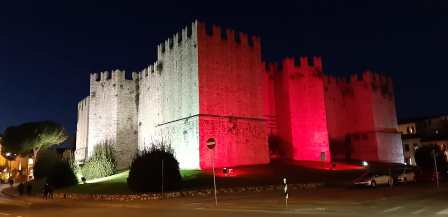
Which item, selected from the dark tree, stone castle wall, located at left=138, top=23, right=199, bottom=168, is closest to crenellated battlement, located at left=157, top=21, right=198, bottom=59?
stone castle wall, located at left=138, top=23, right=199, bottom=168

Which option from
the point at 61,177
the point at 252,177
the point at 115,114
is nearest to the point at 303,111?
the point at 252,177

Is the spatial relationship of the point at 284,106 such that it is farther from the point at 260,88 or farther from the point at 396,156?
the point at 396,156

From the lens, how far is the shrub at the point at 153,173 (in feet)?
70.7

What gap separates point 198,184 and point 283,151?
1732 centimetres

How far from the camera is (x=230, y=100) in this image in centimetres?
3278

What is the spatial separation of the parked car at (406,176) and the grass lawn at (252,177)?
3.39m

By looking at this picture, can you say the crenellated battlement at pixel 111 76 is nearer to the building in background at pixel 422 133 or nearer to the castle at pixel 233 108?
the castle at pixel 233 108

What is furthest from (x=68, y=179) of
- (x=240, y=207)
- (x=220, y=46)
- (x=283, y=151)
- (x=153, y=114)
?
(x=240, y=207)

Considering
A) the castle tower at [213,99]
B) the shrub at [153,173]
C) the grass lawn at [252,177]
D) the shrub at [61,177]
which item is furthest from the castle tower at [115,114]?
the shrub at [153,173]

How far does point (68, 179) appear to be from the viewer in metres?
32.8

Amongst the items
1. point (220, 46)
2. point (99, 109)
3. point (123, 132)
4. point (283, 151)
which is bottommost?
point (283, 151)

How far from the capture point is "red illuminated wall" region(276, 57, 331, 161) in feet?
130

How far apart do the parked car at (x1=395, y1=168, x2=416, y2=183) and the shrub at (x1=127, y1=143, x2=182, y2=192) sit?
46.1 feet

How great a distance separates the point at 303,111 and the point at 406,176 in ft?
48.9
